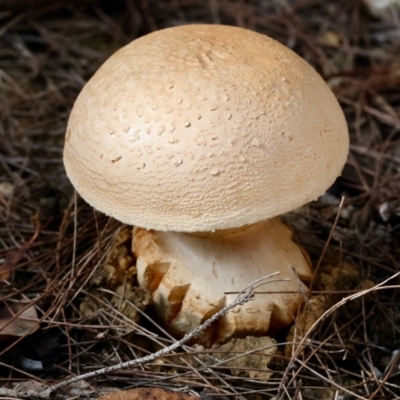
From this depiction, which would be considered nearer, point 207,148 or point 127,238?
point 207,148

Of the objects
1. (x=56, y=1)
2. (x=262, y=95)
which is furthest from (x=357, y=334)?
(x=56, y=1)

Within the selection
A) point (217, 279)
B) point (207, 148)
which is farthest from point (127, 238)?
point (207, 148)

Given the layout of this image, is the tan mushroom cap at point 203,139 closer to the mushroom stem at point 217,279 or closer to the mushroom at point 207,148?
the mushroom at point 207,148

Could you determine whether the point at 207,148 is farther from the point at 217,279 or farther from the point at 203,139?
the point at 217,279

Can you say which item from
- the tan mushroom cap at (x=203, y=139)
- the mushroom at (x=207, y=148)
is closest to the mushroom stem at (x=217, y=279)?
the mushroom at (x=207, y=148)

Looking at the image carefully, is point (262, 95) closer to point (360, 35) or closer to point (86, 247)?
point (86, 247)

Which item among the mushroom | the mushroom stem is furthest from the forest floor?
the mushroom

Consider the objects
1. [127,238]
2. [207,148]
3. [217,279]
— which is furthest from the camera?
[127,238]
